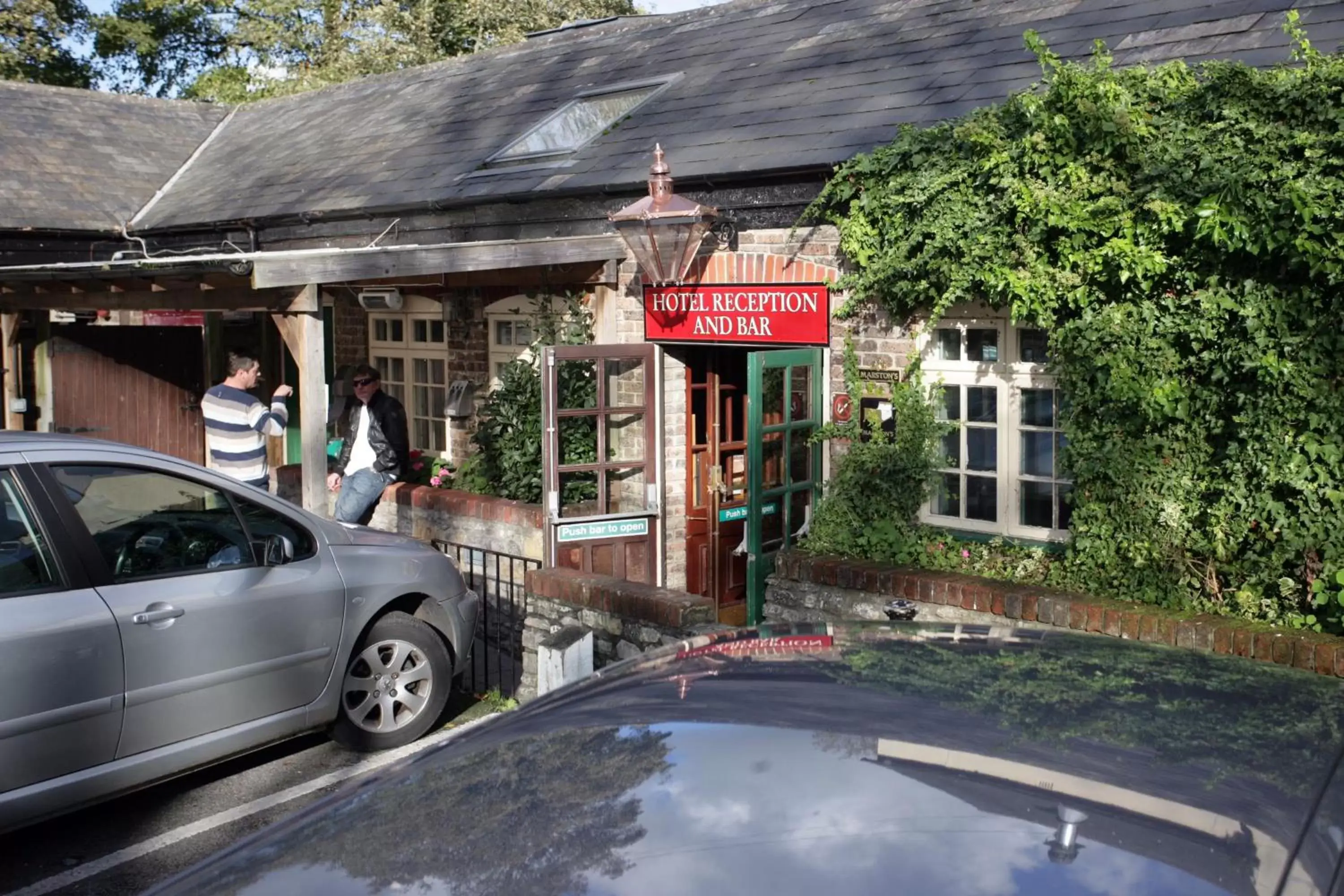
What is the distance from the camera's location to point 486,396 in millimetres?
12141

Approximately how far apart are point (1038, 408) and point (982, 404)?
1.36ft

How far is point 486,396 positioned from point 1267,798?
10.5 m

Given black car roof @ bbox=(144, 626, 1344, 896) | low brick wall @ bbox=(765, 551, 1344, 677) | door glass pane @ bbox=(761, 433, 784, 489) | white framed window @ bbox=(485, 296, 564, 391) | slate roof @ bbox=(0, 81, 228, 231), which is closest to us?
black car roof @ bbox=(144, 626, 1344, 896)

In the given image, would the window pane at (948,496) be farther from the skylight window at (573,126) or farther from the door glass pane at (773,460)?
the skylight window at (573,126)

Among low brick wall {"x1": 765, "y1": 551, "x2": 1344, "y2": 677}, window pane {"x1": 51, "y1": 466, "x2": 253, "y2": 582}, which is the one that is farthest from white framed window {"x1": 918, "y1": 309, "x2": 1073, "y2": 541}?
window pane {"x1": 51, "y1": 466, "x2": 253, "y2": 582}

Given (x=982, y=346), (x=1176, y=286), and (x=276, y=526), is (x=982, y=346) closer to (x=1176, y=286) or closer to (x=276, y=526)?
(x=1176, y=286)

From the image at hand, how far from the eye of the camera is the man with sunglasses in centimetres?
1000

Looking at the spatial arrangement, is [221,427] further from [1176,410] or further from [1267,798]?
[1267,798]

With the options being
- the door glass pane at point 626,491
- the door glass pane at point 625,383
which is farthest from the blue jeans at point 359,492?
the door glass pane at point 625,383

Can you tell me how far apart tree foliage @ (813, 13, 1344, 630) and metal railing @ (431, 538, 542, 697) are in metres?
3.48

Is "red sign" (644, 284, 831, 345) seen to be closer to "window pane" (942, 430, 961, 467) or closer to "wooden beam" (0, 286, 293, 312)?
"window pane" (942, 430, 961, 467)

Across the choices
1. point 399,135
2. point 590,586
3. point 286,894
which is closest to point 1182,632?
point 590,586

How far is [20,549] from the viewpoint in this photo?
506 centimetres

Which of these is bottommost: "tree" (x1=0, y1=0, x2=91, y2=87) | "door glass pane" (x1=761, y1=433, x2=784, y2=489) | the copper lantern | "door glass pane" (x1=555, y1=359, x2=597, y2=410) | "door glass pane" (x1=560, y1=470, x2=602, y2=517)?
"door glass pane" (x1=560, y1=470, x2=602, y2=517)
